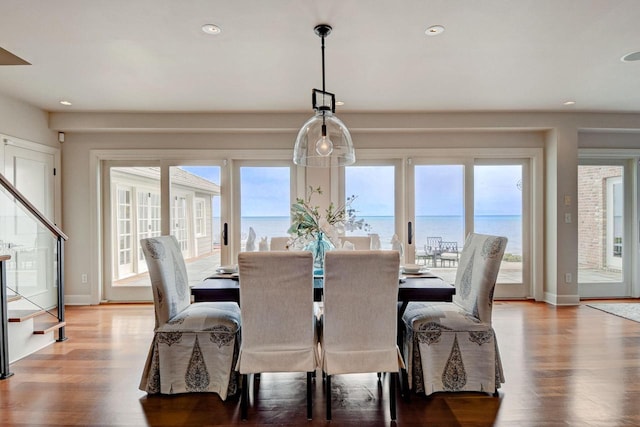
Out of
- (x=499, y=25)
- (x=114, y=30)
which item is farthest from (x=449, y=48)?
(x=114, y=30)

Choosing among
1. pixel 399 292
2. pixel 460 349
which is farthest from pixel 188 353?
pixel 460 349

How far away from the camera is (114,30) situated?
2623mm

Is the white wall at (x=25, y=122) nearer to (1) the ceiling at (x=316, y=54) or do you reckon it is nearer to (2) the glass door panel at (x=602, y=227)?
(1) the ceiling at (x=316, y=54)

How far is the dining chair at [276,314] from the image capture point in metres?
2.10

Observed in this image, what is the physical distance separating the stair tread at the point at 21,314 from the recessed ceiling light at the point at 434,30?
13.2 feet

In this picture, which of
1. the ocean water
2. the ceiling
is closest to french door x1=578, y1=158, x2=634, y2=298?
the ceiling

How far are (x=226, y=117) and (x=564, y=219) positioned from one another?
4.63m

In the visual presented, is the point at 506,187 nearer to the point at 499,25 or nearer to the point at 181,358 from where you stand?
the point at 499,25

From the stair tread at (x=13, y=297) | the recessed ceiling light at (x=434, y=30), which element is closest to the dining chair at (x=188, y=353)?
the stair tread at (x=13, y=297)

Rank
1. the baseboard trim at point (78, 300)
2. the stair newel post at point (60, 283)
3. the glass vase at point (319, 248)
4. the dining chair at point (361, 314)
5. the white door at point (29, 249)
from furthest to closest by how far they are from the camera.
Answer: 1. the baseboard trim at point (78, 300)
2. the stair newel post at point (60, 283)
3. the white door at point (29, 249)
4. the glass vase at point (319, 248)
5. the dining chair at point (361, 314)

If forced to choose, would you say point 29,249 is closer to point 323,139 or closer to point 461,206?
point 323,139

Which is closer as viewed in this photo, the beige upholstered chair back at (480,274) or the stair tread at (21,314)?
the beige upholstered chair back at (480,274)

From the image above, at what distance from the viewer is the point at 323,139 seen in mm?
2713

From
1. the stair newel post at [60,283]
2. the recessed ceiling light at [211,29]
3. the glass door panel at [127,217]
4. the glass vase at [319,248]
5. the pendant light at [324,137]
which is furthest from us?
the glass door panel at [127,217]
